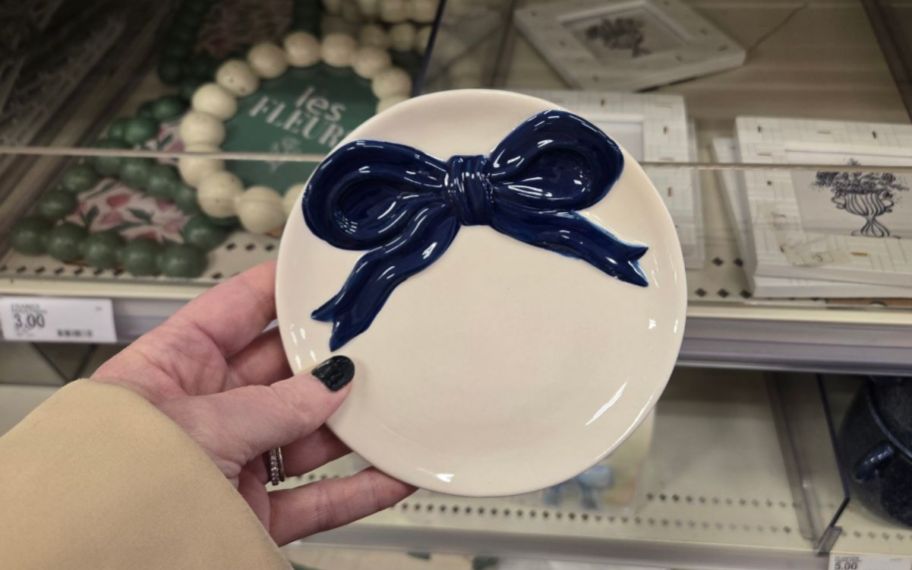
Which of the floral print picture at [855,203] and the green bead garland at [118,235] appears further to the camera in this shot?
the green bead garland at [118,235]

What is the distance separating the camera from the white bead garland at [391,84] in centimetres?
101

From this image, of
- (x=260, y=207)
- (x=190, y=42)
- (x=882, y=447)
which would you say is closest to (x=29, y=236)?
(x=260, y=207)

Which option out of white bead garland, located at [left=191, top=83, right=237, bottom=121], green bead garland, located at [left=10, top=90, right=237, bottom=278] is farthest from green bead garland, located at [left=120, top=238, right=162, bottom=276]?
white bead garland, located at [left=191, top=83, right=237, bottom=121]

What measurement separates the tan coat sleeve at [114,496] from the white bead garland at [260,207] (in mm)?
341

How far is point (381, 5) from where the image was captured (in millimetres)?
1109

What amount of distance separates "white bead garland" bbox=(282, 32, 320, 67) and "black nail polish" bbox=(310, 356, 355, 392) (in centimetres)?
56

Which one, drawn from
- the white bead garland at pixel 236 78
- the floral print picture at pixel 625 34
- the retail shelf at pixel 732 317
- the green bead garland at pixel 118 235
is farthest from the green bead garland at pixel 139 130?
the floral print picture at pixel 625 34

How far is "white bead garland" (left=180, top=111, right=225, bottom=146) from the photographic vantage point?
96 centimetres

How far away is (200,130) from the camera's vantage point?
96 cm

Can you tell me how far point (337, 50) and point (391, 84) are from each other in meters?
0.11

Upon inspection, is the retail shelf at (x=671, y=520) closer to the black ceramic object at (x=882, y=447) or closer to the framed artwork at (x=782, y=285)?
the black ceramic object at (x=882, y=447)

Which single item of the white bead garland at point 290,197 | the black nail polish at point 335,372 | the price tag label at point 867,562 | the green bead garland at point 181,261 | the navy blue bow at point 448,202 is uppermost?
the navy blue bow at point 448,202

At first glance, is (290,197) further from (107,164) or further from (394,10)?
(394,10)

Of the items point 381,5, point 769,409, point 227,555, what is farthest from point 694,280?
point 381,5
